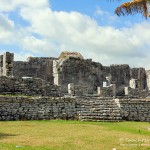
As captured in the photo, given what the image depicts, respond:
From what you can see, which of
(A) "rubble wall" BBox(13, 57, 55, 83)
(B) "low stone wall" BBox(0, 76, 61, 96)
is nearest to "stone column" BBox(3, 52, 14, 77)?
(B) "low stone wall" BBox(0, 76, 61, 96)

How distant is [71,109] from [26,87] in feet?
14.1

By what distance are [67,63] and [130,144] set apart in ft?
85.6

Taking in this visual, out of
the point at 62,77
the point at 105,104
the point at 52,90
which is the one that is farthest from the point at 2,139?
the point at 62,77

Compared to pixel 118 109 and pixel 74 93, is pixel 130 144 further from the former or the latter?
pixel 74 93

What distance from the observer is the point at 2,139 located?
12523mm

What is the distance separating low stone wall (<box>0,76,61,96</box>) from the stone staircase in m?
3.31

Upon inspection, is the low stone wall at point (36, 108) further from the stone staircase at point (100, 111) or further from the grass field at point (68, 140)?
the grass field at point (68, 140)

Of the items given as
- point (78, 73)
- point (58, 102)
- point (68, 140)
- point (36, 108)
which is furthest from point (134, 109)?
point (78, 73)

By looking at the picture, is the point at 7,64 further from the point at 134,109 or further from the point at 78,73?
the point at 134,109

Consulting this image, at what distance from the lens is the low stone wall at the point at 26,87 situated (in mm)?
24125

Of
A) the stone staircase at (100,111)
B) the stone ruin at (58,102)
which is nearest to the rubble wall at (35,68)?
the stone ruin at (58,102)

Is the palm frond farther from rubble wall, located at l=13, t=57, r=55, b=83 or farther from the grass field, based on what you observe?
rubble wall, located at l=13, t=57, r=55, b=83

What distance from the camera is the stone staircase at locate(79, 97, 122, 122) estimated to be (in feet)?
69.7

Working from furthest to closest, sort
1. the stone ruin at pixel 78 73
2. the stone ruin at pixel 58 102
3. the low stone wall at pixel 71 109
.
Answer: the stone ruin at pixel 78 73, the stone ruin at pixel 58 102, the low stone wall at pixel 71 109
